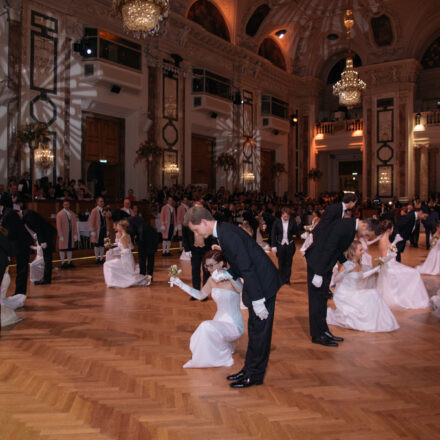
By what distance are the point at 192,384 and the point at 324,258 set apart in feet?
5.71

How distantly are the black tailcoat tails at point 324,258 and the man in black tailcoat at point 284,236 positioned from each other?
3.14m

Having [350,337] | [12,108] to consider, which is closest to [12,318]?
[350,337]

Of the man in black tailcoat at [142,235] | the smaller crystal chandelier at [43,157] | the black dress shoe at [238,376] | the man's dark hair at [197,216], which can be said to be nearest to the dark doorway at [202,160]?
the smaller crystal chandelier at [43,157]

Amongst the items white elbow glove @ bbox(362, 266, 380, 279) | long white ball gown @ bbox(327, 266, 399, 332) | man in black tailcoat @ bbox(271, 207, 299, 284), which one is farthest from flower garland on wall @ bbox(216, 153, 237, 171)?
white elbow glove @ bbox(362, 266, 380, 279)

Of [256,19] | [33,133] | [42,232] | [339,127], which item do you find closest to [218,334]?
[42,232]

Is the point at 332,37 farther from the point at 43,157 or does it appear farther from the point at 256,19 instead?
the point at 43,157

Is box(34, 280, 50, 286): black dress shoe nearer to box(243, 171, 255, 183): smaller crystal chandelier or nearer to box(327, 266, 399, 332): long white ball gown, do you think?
box(327, 266, 399, 332): long white ball gown

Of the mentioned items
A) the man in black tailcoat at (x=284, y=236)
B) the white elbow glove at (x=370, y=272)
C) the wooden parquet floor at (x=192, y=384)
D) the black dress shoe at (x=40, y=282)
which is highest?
the man in black tailcoat at (x=284, y=236)

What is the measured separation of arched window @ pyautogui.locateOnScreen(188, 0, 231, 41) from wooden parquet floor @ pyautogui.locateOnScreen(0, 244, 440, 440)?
50.1ft

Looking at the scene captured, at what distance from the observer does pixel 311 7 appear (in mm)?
22531

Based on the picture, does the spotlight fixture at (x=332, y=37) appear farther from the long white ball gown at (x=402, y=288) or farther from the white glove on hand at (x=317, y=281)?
the white glove on hand at (x=317, y=281)

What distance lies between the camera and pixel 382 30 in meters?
23.1

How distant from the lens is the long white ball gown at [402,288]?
21.1ft

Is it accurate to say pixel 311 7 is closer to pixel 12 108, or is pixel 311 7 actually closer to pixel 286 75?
pixel 286 75
